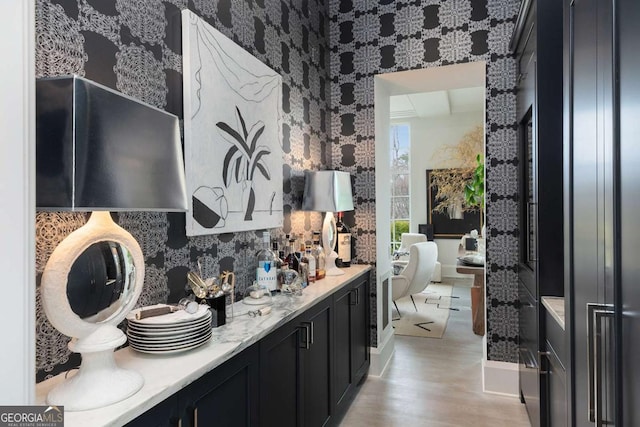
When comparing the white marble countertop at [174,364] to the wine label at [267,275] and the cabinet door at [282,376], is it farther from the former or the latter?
the wine label at [267,275]

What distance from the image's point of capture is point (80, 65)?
4.01 feet

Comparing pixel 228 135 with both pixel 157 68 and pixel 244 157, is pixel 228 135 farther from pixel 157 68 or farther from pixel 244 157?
pixel 157 68

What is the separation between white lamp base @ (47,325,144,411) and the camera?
2.99 feet

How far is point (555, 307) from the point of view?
184 centimetres

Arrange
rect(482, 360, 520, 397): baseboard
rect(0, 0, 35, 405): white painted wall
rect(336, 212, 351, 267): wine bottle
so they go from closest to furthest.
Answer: rect(0, 0, 35, 405): white painted wall
rect(482, 360, 520, 397): baseboard
rect(336, 212, 351, 267): wine bottle

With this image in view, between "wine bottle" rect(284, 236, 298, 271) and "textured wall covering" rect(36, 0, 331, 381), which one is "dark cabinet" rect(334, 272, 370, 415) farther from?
"textured wall covering" rect(36, 0, 331, 381)

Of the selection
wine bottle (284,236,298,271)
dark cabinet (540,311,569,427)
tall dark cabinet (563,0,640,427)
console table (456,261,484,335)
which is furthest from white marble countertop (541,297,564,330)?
console table (456,261,484,335)

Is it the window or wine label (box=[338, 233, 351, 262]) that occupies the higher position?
the window

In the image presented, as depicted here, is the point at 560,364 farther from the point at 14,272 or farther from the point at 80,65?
the point at 80,65

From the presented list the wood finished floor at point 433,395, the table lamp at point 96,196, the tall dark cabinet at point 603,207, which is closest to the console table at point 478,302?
the wood finished floor at point 433,395

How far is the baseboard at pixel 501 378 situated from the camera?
291 centimetres

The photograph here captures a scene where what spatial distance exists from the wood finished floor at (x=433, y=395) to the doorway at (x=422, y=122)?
386 millimetres

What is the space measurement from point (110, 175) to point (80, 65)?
59cm

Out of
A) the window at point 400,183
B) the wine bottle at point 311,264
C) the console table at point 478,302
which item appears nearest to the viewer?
the wine bottle at point 311,264
